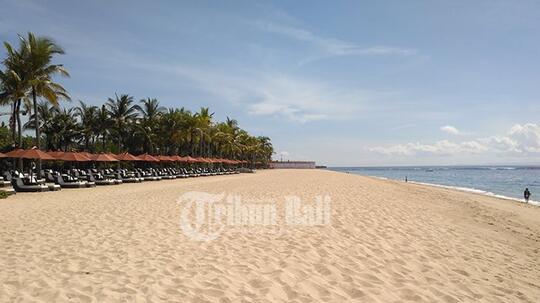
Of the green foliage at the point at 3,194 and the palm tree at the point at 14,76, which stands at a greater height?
the palm tree at the point at 14,76

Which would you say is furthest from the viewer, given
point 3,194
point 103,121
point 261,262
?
point 103,121

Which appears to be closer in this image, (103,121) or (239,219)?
(239,219)

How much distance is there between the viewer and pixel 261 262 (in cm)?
563

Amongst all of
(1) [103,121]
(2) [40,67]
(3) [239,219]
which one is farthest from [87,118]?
(3) [239,219]

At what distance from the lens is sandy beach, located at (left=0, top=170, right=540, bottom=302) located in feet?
14.4

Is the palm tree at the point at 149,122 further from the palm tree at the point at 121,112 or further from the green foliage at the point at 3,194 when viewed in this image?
the green foliage at the point at 3,194

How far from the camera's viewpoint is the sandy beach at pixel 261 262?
438 centimetres

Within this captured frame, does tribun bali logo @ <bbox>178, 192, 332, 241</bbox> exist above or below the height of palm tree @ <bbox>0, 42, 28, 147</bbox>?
below

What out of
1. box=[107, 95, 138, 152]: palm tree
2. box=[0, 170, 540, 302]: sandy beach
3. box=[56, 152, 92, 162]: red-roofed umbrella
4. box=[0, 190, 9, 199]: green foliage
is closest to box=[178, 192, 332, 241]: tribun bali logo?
box=[0, 170, 540, 302]: sandy beach

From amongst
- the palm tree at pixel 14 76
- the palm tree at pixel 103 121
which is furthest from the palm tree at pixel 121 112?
the palm tree at pixel 14 76

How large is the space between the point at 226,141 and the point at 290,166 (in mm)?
68313

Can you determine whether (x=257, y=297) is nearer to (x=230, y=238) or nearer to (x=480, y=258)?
(x=230, y=238)

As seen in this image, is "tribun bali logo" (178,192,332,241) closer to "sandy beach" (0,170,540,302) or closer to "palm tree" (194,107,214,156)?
"sandy beach" (0,170,540,302)

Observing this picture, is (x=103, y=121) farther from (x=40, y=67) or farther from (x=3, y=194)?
(x=3, y=194)
